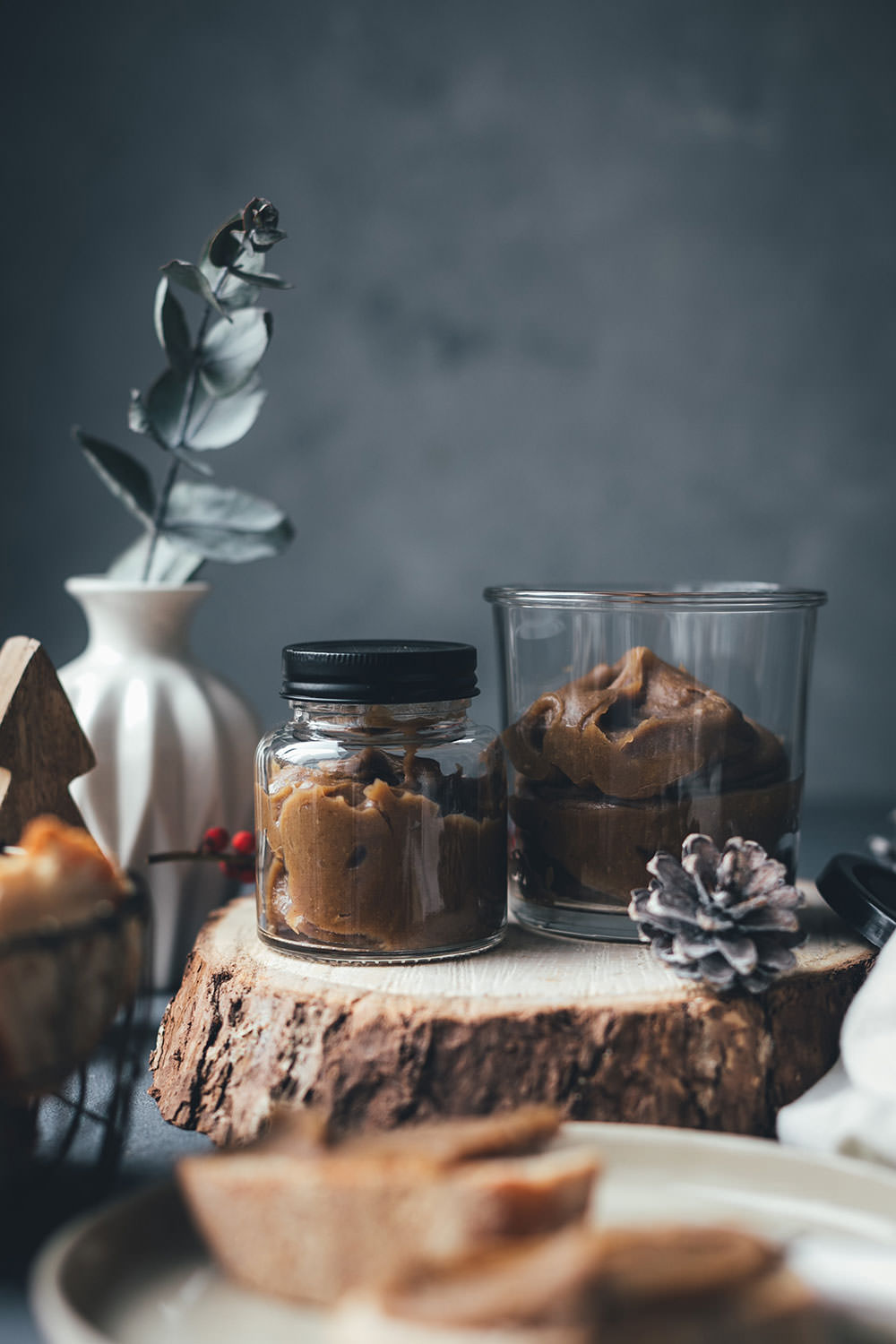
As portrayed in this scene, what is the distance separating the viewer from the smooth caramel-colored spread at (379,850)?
96cm

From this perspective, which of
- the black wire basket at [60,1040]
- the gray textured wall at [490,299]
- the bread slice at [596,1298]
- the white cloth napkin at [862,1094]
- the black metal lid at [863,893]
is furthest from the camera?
the gray textured wall at [490,299]

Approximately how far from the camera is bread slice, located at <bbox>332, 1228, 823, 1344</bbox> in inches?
19.6

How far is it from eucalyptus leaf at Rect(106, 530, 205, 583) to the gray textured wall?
3.49ft

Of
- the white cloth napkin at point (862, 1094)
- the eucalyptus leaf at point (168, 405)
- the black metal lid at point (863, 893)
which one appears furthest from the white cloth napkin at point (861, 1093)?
the eucalyptus leaf at point (168, 405)

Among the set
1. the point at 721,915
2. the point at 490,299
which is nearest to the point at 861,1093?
the point at 721,915

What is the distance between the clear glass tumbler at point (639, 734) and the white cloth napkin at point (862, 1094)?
0.20 meters

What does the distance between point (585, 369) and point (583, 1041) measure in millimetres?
1934

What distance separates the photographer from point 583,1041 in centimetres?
89

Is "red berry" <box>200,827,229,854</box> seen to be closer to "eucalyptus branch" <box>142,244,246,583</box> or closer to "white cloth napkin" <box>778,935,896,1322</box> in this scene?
"eucalyptus branch" <box>142,244,246,583</box>

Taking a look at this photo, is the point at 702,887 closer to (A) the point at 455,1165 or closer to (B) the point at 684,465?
(A) the point at 455,1165

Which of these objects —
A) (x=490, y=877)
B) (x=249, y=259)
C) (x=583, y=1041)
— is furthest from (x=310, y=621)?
(x=583, y=1041)

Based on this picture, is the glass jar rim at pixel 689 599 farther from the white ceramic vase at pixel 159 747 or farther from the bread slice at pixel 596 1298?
the bread slice at pixel 596 1298

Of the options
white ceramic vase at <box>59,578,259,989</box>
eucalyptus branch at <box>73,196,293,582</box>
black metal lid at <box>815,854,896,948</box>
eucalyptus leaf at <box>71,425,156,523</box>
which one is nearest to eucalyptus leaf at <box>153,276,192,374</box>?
eucalyptus branch at <box>73,196,293,582</box>

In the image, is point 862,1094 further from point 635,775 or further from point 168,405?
point 168,405
